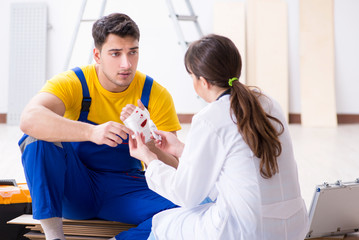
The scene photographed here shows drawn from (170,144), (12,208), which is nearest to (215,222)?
Result: (170,144)

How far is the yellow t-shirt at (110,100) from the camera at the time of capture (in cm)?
230

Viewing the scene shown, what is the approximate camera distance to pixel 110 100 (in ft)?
7.72

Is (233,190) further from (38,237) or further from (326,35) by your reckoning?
(326,35)

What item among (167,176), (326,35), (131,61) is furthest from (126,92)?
(326,35)

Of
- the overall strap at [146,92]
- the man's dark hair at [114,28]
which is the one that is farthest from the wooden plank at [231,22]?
the man's dark hair at [114,28]

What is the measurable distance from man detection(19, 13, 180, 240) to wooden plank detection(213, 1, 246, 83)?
4.71m

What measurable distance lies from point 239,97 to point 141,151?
1.53 ft

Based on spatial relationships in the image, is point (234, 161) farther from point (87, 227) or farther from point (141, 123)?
point (87, 227)

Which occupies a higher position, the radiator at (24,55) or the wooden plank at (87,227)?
the radiator at (24,55)

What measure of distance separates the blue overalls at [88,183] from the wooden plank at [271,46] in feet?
15.7

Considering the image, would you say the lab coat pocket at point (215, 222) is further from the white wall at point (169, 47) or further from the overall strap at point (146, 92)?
the white wall at point (169, 47)

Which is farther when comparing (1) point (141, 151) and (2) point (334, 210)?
(2) point (334, 210)

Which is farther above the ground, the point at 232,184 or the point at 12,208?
the point at 232,184

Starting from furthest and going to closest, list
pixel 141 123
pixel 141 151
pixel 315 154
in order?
pixel 315 154
pixel 141 123
pixel 141 151
